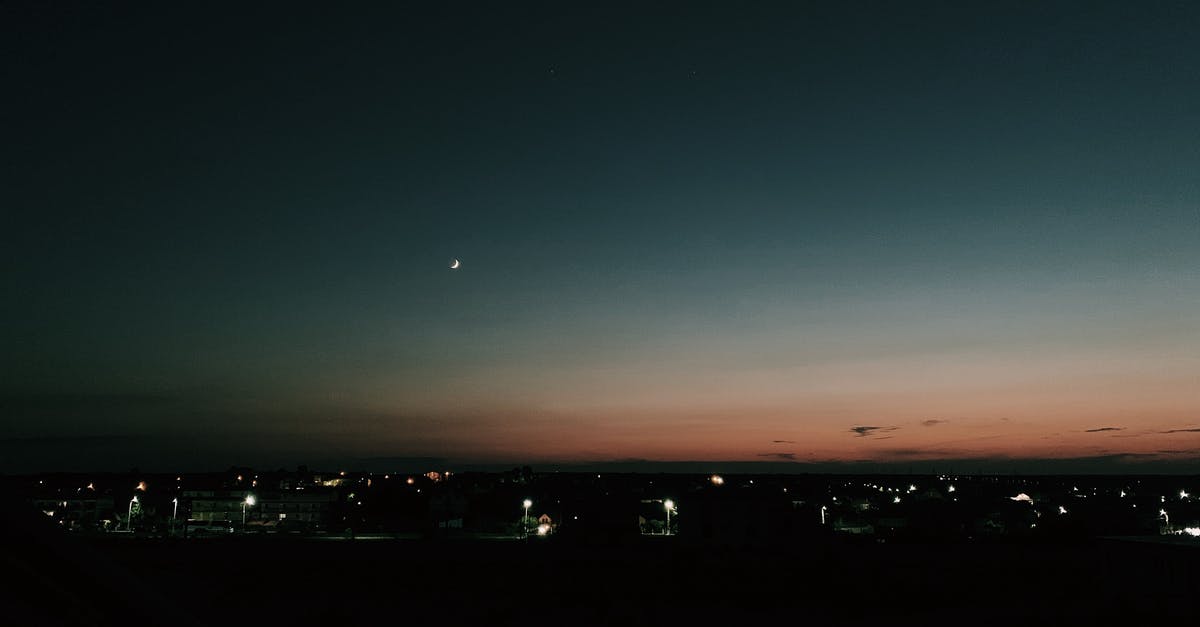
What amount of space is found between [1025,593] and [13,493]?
3249 cm

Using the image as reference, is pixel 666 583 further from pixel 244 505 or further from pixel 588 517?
pixel 244 505

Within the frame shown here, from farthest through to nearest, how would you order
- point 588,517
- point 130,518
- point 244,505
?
point 244,505, point 130,518, point 588,517

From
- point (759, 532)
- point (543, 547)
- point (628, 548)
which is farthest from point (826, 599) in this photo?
point (759, 532)

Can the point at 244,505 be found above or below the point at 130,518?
above

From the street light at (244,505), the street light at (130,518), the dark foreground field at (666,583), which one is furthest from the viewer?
the street light at (130,518)

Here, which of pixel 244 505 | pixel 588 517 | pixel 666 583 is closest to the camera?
pixel 666 583

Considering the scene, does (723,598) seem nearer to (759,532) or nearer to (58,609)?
(759,532)

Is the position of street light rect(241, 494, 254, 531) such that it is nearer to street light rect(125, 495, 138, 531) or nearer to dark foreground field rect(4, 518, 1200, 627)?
street light rect(125, 495, 138, 531)

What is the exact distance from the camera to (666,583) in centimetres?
3016

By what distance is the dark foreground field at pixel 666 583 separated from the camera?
22922 millimetres

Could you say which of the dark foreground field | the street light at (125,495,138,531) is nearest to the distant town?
the street light at (125,495,138,531)

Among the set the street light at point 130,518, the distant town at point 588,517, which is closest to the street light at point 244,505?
the distant town at point 588,517

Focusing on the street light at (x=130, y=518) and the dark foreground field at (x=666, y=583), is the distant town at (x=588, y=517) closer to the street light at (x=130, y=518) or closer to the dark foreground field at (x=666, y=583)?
the street light at (x=130, y=518)

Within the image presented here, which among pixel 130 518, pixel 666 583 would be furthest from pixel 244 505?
pixel 666 583
